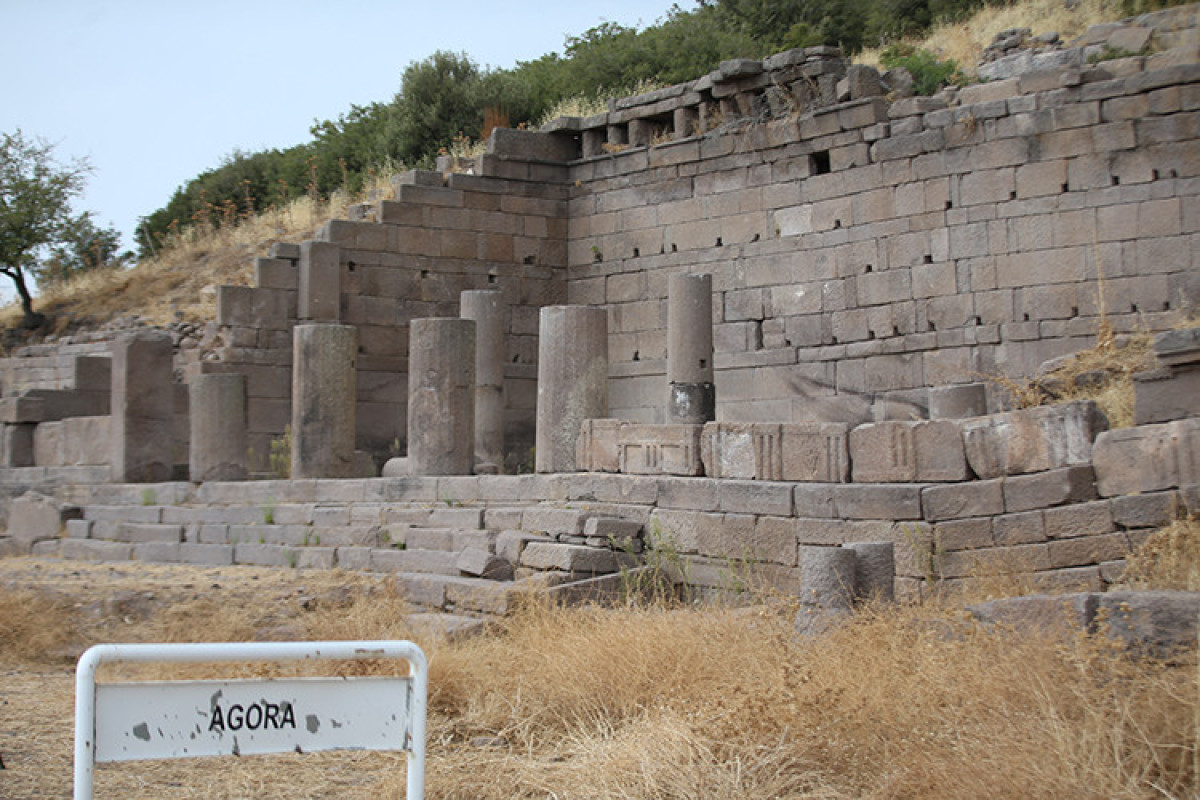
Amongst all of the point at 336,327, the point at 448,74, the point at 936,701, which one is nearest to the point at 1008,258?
the point at 336,327

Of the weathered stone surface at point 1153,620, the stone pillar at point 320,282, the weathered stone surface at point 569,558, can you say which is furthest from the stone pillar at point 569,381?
the weathered stone surface at point 1153,620

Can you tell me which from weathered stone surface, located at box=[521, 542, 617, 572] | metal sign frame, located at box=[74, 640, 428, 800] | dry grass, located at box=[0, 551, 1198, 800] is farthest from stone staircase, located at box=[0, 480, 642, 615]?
metal sign frame, located at box=[74, 640, 428, 800]

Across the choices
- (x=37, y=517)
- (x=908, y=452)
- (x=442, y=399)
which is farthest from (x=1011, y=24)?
(x=37, y=517)

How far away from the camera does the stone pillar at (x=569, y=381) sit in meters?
13.3

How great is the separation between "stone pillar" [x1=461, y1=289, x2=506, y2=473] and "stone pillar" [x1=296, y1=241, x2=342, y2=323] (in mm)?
2458

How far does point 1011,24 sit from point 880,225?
22.0 feet

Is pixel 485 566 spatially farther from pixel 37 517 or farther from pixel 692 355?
pixel 37 517

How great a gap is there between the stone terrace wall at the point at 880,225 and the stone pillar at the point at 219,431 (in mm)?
5431

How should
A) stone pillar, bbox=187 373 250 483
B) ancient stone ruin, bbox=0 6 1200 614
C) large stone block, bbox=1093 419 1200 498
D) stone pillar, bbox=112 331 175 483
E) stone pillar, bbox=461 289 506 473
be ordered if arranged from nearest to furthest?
large stone block, bbox=1093 419 1200 498 → ancient stone ruin, bbox=0 6 1200 614 → stone pillar, bbox=187 373 250 483 → stone pillar, bbox=461 289 506 473 → stone pillar, bbox=112 331 175 483

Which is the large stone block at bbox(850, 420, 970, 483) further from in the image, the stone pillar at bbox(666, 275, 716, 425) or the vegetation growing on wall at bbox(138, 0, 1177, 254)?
the vegetation growing on wall at bbox(138, 0, 1177, 254)

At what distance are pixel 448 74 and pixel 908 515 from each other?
19969 millimetres

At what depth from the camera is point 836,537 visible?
9812 millimetres

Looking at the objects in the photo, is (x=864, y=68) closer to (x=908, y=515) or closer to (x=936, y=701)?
(x=908, y=515)

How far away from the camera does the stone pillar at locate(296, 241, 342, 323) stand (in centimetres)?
1812
